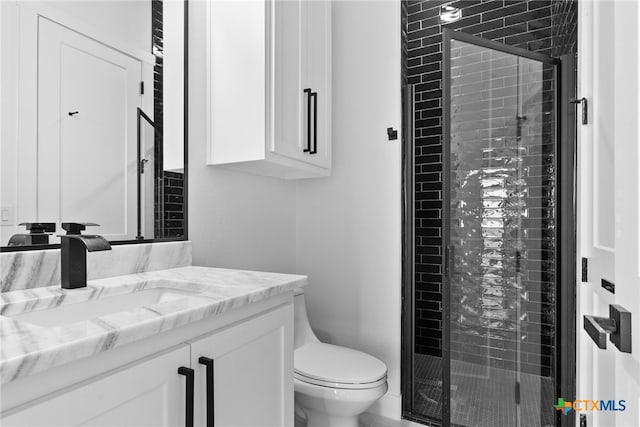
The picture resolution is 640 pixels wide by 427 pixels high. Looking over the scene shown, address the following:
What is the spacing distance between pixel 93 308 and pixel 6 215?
0.35 m

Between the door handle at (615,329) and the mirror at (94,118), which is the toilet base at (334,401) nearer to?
the mirror at (94,118)

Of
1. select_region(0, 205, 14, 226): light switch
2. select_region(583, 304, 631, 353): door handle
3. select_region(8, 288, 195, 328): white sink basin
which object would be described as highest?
select_region(0, 205, 14, 226): light switch

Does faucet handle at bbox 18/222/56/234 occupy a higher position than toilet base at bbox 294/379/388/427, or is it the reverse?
faucet handle at bbox 18/222/56/234

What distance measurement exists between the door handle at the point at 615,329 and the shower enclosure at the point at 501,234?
1.00m

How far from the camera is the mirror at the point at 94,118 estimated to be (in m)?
1.05

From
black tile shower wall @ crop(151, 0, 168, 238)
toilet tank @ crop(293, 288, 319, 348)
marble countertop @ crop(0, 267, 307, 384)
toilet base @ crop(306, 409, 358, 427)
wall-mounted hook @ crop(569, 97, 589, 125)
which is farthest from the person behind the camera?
toilet tank @ crop(293, 288, 319, 348)

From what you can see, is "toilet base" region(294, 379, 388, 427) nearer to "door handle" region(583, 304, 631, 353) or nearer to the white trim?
"door handle" region(583, 304, 631, 353)

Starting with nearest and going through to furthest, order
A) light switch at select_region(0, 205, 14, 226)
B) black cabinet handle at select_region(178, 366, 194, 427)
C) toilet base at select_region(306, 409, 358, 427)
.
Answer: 1. black cabinet handle at select_region(178, 366, 194, 427)
2. light switch at select_region(0, 205, 14, 226)
3. toilet base at select_region(306, 409, 358, 427)

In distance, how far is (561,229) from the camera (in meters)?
1.73

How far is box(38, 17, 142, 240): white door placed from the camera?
111 cm

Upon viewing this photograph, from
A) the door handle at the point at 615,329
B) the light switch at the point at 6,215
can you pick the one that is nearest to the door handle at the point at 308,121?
the light switch at the point at 6,215

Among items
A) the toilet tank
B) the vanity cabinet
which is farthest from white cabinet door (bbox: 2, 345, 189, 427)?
the toilet tank

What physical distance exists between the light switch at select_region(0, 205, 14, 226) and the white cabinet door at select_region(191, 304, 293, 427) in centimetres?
66

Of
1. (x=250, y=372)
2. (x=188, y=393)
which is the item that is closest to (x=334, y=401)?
(x=250, y=372)
